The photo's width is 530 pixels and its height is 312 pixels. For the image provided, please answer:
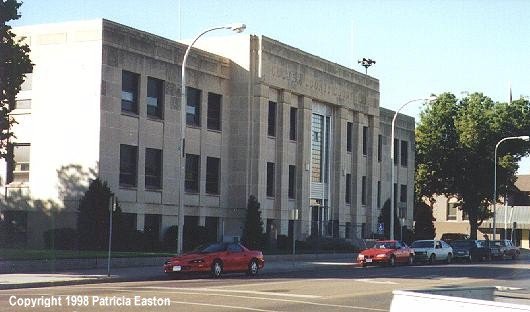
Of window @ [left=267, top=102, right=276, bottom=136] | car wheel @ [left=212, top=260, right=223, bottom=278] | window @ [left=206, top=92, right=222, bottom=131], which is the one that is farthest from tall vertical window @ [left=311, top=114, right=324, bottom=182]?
car wheel @ [left=212, top=260, right=223, bottom=278]

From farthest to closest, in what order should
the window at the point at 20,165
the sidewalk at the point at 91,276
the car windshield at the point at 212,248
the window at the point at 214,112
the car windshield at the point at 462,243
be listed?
the car windshield at the point at 462,243 < the window at the point at 214,112 < the window at the point at 20,165 < the car windshield at the point at 212,248 < the sidewalk at the point at 91,276

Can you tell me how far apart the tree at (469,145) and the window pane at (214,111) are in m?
29.6

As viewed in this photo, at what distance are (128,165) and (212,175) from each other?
7.61 m

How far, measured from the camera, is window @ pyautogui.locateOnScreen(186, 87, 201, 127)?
47.1 metres

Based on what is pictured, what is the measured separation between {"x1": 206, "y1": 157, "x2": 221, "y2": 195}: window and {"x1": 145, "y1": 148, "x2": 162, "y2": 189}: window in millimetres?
4565

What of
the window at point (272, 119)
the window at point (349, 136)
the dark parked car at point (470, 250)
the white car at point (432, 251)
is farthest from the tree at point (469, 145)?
the window at point (272, 119)

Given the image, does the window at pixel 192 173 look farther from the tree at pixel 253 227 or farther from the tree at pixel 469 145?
the tree at pixel 469 145

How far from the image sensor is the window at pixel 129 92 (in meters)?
42.5

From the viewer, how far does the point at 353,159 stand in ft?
206

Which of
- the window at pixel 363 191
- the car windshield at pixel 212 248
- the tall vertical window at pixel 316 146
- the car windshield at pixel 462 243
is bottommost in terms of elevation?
the car windshield at pixel 462 243

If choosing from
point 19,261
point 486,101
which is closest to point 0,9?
point 19,261

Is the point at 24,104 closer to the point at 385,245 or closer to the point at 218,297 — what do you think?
the point at 385,245

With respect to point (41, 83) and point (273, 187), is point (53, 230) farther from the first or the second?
point (273, 187)

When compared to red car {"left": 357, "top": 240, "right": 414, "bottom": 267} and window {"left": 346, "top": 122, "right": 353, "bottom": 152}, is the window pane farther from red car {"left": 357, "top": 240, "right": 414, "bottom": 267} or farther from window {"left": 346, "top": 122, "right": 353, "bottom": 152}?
window {"left": 346, "top": 122, "right": 353, "bottom": 152}
